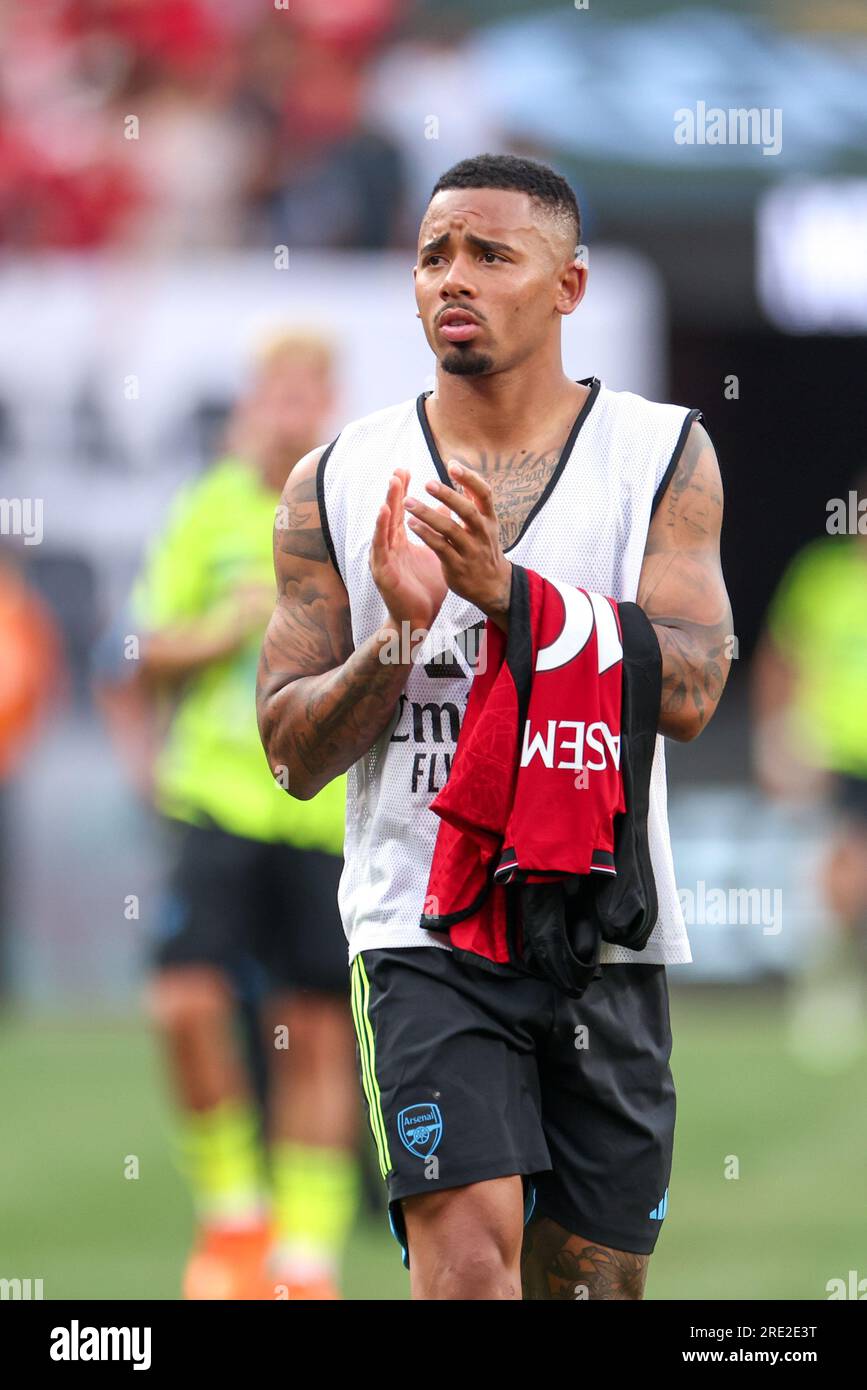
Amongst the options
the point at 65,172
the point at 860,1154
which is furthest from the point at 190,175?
the point at 860,1154

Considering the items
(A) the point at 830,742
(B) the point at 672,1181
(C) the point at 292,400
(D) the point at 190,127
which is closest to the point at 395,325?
(D) the point at 190,127

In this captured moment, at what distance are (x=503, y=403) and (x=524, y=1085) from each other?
1.23 m

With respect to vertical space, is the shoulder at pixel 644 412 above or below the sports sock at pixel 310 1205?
above

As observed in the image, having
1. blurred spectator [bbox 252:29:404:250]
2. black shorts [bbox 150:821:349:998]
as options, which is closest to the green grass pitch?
black shorts [bbox 150:821:349:998]

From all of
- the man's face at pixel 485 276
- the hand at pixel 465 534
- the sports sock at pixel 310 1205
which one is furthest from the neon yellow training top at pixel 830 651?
the hand at pixel 465 534

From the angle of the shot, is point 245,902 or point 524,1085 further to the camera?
point 245,902

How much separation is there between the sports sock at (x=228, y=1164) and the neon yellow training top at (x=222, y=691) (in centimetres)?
78

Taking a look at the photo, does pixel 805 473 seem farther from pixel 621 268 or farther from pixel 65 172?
pixel 65 172

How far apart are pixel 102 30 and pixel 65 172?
984 mm

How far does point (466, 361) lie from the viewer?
403 centimetres

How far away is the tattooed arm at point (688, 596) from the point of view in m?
3.93

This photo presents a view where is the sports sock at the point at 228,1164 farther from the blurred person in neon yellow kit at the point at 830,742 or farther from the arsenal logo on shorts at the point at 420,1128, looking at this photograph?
the blurred person in neon yellow kit at the point at 830,742

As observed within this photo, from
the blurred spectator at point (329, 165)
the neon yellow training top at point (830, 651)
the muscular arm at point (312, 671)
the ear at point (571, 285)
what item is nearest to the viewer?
the muscular arm at point (312, 671)

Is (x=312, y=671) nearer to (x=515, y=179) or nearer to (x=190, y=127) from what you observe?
(x=515, y=179)
